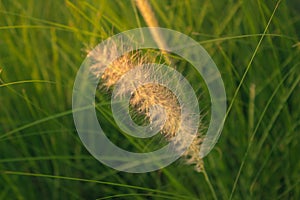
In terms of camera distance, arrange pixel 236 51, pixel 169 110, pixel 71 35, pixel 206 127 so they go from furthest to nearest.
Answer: pixel 71 35
pixel 236 51
pixel 206 127
pixel 169 110

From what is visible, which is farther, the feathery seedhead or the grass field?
the grass field

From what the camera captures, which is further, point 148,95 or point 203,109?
point 203,109

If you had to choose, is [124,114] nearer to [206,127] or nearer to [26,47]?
[206,127]

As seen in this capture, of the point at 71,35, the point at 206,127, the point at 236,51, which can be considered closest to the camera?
the point at 206,127

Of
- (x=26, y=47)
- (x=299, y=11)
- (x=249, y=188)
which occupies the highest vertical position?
(x=299, y=11)

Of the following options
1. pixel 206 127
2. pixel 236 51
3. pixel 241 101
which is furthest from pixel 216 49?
pixel 206 127

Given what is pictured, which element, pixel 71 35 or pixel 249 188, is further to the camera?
pixel 71 35

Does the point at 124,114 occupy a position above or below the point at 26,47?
below

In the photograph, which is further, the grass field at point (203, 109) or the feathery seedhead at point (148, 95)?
the grass field at point (203, 109)
